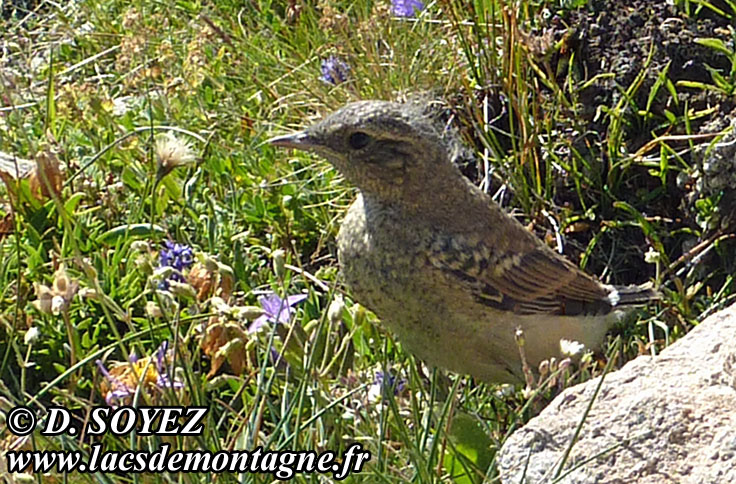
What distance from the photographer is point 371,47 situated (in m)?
6.01

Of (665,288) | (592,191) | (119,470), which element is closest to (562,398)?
(119,470)

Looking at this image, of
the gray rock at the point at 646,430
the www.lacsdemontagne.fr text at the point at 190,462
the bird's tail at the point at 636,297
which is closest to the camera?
the gray rock at the point at 646,430

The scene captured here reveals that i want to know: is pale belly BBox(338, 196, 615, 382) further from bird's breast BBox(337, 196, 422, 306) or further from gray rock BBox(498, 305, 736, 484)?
gray rock BBox(498, 305, 736, 484)

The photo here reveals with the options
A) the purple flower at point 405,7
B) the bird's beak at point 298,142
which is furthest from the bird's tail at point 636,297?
the purple flower at point 405,7

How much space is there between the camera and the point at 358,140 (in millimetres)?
4164

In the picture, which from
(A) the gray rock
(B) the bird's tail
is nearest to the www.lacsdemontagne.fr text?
(A) the gray rock

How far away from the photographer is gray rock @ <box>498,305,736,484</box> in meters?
2.84

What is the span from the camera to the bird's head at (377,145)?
163 inches

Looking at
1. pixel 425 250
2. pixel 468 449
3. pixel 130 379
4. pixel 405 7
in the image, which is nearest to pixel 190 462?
pixel 130 379

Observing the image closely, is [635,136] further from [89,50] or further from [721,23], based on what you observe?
[89,50]

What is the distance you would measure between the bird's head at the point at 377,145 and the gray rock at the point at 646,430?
1289mm

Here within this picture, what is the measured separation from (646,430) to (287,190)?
294cm

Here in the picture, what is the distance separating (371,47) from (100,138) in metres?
1.36

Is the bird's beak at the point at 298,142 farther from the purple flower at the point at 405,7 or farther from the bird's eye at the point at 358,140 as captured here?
the purple flower at the point at 405,7
